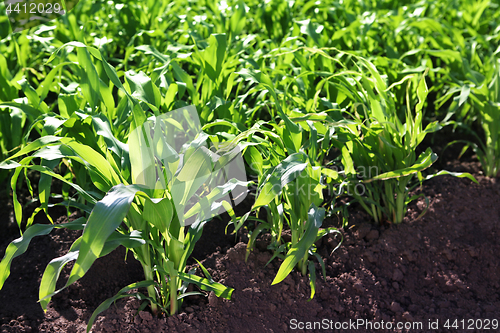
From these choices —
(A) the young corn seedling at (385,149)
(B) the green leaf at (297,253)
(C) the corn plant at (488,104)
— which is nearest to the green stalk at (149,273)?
(B) the green leaf at (297,253)

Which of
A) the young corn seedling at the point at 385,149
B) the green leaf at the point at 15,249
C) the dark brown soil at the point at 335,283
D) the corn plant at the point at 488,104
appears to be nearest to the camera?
the green leaf at the point at 15,249

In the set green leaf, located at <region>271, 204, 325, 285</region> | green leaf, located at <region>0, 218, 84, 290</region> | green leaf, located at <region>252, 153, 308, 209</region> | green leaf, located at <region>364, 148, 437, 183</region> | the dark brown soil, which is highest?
green leaf, located at <region>0, 218, 84, 290</region>

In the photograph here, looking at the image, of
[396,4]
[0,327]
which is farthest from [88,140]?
[396,4]

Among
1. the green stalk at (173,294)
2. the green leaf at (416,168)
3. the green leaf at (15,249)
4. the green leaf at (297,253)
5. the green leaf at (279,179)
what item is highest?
the green leaf at (15,249)

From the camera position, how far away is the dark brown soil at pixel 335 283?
3.87 ft

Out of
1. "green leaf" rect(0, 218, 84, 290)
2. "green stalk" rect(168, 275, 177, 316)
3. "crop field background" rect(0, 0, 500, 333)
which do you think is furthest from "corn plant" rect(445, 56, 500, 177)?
"green leaf" rect(0, 218, 84, 290)

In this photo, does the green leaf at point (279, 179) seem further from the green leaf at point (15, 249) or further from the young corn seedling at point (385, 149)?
the green leaf at point (15, 249)

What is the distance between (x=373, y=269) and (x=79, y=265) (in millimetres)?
935

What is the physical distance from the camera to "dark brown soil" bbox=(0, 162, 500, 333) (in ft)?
3.87

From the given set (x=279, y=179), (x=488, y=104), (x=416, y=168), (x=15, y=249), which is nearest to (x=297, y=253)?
(x=279, y=179)

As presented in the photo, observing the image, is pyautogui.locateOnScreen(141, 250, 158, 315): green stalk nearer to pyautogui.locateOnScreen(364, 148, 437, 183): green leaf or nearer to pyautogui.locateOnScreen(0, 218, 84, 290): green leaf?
pyautogui.locateOnScreen(0, 218, 84, 290): green leaf

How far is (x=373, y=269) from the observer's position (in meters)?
1.34

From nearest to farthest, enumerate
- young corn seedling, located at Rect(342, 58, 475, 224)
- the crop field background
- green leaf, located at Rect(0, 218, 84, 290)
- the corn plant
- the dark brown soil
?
green leaf, located at Rect(0, 218, 84, 290) < the crop field background < the dark brown soil < young corn seedling, located at Rect(342, 58, 475, 224) < the corn plant

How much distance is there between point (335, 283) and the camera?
1277mm
